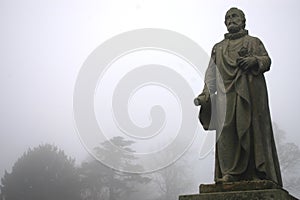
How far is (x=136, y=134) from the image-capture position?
1448cm

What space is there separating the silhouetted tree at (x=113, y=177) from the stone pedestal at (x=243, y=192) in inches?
1187

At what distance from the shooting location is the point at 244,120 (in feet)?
20.6

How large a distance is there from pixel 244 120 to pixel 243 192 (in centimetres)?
132

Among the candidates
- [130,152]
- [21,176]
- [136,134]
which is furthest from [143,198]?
[136,134]

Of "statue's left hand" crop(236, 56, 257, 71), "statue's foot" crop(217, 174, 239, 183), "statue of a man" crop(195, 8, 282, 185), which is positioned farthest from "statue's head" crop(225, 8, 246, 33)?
"statue's foot" crop(217, 174, 239, 183)

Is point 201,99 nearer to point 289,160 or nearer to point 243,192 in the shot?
point 243,192

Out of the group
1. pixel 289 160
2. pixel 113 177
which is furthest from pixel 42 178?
pixel 289 160

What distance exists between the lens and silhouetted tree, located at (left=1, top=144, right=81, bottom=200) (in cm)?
3581

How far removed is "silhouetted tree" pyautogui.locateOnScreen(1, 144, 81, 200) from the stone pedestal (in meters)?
32.4

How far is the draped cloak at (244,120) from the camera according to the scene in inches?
241

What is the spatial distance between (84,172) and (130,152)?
5.61 m

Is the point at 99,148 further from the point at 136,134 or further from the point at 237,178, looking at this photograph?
the point at 237,178

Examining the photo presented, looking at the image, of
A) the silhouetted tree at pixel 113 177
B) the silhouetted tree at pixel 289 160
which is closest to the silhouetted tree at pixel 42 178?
the silhouetted tree at pixel 113 177

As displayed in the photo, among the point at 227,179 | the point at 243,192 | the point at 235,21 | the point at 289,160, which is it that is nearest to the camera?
the point at 243,192
